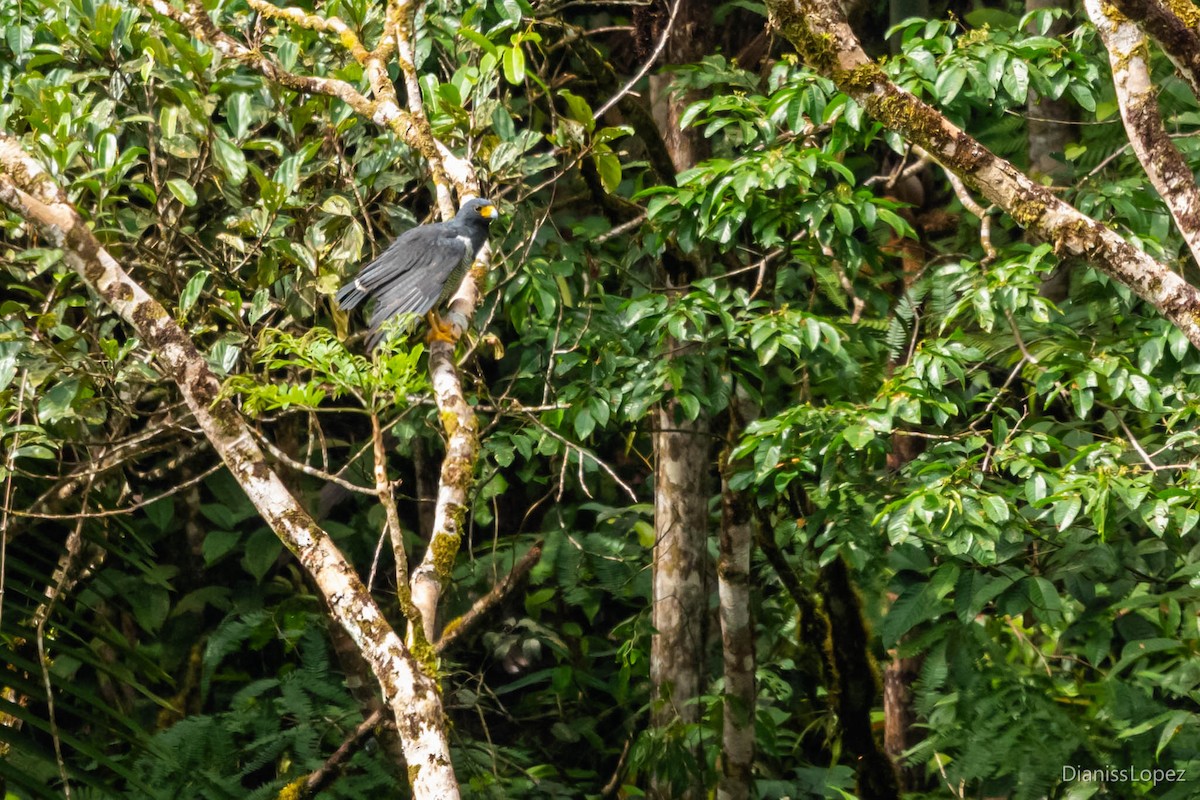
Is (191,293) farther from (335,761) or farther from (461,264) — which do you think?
(335,761)

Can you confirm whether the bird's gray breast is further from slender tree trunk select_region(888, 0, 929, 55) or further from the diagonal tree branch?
slender tree trunk select_region(888, 0, 929, 55)

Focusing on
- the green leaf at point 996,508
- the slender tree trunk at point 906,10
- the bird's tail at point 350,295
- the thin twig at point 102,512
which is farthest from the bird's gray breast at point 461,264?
the slender tree trunk at point 906,10

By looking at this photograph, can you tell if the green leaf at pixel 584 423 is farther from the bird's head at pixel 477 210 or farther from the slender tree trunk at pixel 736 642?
the slender tree trunk at pixel 736 642

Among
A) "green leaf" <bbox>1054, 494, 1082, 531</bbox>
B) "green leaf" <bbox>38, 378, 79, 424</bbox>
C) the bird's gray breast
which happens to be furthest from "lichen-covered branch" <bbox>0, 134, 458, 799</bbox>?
"green leaf" <bbox>1054, 494, 1082, 531</bbox>

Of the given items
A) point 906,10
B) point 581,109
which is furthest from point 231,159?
point 906,10

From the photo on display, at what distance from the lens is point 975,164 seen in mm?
2803

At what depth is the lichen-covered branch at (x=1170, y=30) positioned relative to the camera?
8.06 feet

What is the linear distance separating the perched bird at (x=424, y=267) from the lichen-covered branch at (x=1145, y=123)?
6.30ft

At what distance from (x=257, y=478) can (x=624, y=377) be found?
174 centimetres

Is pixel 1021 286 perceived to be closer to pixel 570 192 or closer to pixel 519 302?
pixel 519 302

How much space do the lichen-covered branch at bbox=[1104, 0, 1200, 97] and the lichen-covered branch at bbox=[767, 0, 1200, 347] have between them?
1.21ft

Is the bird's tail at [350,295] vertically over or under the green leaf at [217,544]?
over

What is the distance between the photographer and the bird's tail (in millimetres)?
3939

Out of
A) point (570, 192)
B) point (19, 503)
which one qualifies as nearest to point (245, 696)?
point (19, 503)
